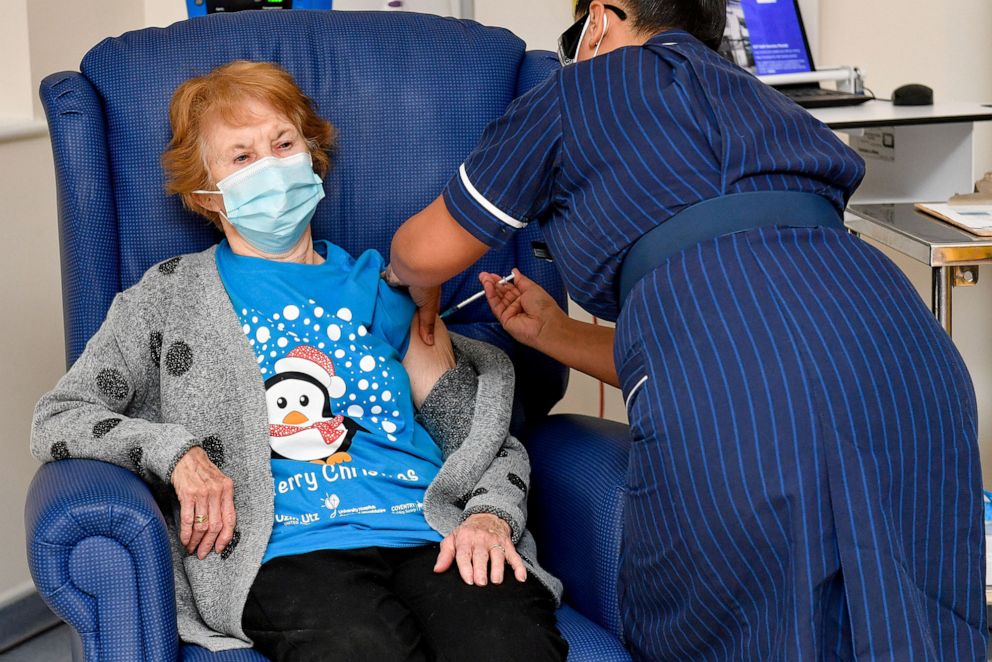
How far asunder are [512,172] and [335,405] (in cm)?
45

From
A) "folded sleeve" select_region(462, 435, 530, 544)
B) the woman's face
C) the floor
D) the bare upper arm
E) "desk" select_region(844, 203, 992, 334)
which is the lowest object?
the floor

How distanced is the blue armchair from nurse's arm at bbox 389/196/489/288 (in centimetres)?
31

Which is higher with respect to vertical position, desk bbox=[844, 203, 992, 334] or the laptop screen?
the laptop screen

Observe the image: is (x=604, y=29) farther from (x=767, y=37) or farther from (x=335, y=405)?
(x=767, y=37)

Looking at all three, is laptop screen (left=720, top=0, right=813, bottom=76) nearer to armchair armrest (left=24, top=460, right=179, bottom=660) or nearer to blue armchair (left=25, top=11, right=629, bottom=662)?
blue armchair (left=25, top=11, right=629, bottom=662)

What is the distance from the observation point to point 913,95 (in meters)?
2.53

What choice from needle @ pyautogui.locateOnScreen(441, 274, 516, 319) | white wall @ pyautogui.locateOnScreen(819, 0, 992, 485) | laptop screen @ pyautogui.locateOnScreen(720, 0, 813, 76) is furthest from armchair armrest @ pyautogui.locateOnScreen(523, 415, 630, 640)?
white wall @ pyautogui.locateOnScreen(819, 0, 992, 485)

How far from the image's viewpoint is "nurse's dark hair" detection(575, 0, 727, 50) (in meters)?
1.42

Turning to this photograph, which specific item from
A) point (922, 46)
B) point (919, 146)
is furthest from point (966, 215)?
point (922, 46)

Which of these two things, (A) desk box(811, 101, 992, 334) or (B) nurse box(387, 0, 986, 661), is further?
(A) desk box(811, 101, 992, 334)

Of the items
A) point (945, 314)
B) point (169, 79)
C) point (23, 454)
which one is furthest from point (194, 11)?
point (945, 314)

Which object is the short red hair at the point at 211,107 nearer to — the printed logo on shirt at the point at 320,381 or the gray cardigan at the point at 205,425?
the gray cardigan at the point at 205,425

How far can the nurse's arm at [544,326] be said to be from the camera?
1750mm

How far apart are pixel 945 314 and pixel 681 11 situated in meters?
1.00
